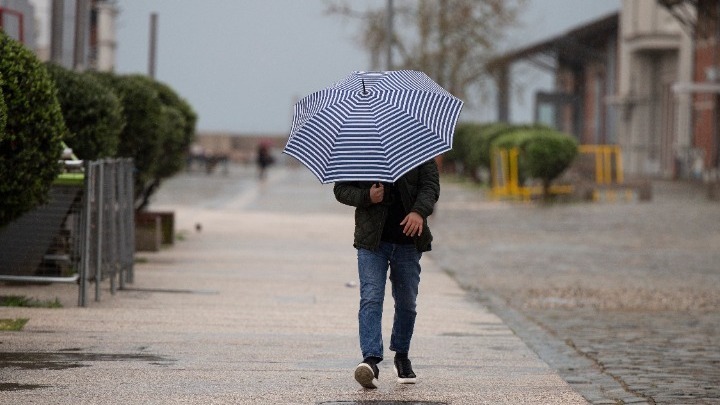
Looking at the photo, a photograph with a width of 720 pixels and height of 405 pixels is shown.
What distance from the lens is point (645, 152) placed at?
179 feet

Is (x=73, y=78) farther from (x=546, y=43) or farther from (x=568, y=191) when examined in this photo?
(x=546, y=43)

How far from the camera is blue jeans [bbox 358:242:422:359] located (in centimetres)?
817

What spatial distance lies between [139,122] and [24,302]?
5.68 meters

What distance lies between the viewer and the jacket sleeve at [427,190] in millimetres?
8109

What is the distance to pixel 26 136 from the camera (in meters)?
10.8

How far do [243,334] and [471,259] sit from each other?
8848mm

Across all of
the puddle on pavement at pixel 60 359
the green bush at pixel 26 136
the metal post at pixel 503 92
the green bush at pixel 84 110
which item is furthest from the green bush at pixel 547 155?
the metal post at pixel 503 92

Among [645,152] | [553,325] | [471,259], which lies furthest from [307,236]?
[645,152]

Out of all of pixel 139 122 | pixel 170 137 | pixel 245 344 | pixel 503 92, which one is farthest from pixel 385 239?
pixel 503 92

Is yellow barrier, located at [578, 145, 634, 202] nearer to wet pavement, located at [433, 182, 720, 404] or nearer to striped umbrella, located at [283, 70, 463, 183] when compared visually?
wet pavement, located at [433, 182, 720, 404]

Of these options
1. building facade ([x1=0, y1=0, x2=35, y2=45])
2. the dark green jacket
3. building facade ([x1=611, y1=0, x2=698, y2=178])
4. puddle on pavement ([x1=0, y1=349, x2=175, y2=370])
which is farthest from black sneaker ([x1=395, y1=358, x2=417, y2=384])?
building facade ([x1=611, y1=0, x2=698, y2=178])

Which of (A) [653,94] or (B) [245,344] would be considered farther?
(A) [653,94]

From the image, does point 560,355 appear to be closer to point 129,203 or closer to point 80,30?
point 129,203

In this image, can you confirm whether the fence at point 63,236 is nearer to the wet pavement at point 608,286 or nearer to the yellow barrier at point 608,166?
the wet pavement at point 608,286
